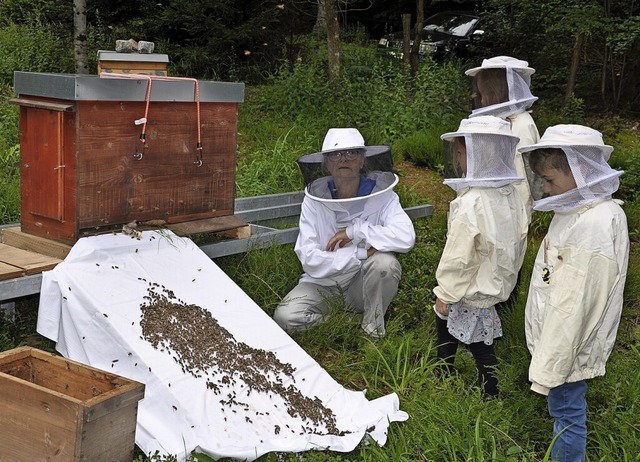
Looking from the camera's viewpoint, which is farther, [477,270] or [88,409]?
[477,270]

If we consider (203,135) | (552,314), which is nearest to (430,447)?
(552,314)

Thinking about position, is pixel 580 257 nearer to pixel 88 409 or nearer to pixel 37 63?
pixel 88 409

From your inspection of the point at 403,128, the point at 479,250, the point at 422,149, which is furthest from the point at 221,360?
the point at 403,128

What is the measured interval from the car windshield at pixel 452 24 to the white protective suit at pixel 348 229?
33.5 feet

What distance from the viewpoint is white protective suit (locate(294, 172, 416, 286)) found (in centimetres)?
435

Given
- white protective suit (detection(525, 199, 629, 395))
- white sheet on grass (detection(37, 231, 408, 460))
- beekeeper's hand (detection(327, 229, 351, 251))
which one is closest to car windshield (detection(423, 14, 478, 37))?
beekeeper's hand (detection(327, 229, 351, 251))

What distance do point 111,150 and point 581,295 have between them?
2283 millimetres

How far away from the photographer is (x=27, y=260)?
3635 millimetres

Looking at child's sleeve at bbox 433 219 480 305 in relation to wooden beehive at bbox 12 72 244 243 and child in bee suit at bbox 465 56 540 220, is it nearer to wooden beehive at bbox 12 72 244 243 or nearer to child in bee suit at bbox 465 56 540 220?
child in bee suit at bbox 465 56 540 220

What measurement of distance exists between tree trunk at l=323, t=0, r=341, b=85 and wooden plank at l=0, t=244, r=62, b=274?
18.9ft

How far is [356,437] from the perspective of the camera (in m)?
3.20

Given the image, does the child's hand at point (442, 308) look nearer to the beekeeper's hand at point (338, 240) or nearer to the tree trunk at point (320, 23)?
the beekeeper's hand at point (338, 240)

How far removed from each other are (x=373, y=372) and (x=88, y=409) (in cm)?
185

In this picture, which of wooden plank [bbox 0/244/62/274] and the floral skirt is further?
the floral skirt
